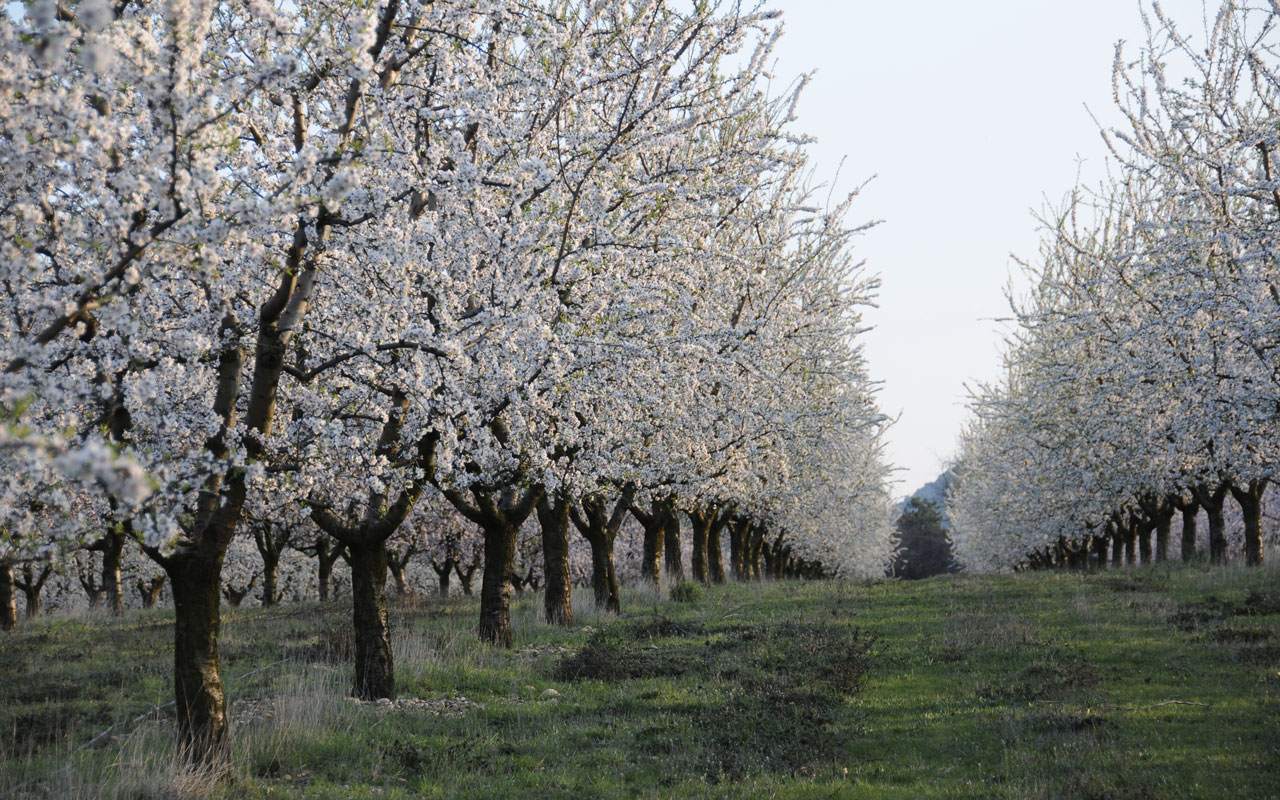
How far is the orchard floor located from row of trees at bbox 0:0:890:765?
48.4 inches

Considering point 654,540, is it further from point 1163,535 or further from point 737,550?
point 1163,535

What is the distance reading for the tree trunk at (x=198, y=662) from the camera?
7.86 meters

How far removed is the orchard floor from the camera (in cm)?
809

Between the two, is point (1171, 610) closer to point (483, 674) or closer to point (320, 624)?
point (483, 674)

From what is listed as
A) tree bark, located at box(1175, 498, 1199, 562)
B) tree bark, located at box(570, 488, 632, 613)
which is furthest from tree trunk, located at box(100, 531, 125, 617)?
tree bark, located at box(1175, 498, 1199, 562)

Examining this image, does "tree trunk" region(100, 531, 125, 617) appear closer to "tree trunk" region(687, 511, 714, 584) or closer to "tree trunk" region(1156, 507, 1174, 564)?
"tree trunk" region(687, 511, 714, 584)

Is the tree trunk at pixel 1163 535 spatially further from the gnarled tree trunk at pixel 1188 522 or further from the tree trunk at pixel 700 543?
the tree trunk at pixel 700 543

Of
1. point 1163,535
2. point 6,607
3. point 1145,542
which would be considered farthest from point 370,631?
point 1145,542

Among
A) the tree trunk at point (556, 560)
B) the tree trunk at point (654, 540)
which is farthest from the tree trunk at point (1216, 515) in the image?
the tree trunk at point (556, 560)

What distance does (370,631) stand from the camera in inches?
446

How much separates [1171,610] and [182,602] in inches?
712

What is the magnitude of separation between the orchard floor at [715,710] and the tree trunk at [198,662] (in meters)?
0.32

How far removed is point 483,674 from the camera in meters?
13.2

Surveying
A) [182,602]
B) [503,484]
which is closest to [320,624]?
[503,484]
